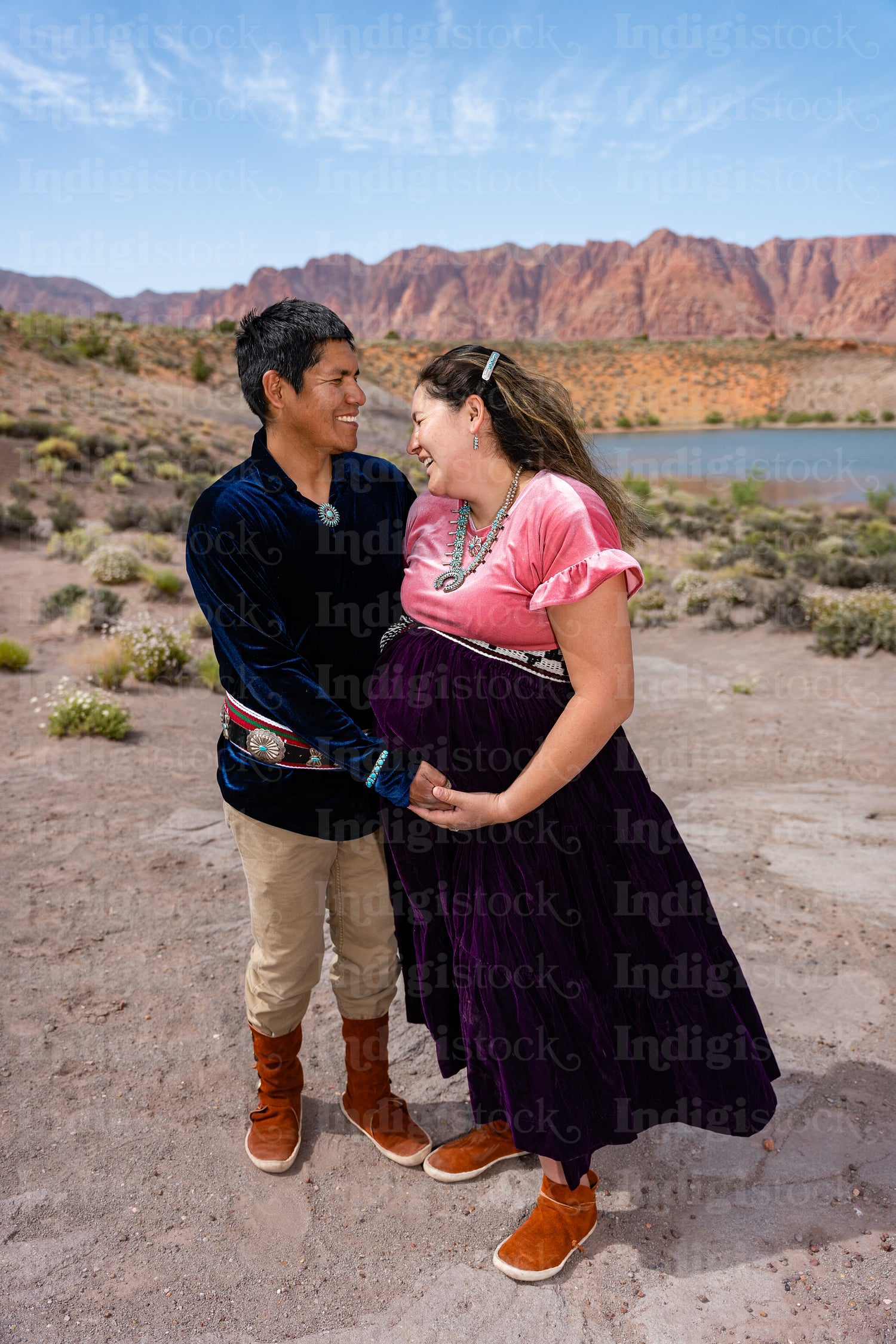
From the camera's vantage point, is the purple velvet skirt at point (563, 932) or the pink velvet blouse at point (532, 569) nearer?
the pink velvet blouse at point (532, 569)

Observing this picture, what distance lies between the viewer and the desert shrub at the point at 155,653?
24.4 feet

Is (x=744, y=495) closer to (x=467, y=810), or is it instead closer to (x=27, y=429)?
(x=27, y=429)

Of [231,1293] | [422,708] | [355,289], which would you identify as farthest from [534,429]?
[355,289]

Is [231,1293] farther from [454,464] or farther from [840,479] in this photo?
[840,479]

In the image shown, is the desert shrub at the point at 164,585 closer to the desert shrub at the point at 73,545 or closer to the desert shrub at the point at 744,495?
the desert shrub at the point at 73,545

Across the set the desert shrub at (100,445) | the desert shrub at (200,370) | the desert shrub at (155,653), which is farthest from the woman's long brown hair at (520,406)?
the desert shrub at (200,370)

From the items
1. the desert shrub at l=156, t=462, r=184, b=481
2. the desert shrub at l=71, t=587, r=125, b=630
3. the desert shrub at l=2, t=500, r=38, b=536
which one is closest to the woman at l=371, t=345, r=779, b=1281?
the desert shrub at l=71, t=587, r=125, b=630

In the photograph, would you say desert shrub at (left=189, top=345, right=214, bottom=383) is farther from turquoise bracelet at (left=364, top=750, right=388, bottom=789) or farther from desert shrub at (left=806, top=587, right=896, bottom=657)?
turquoise bracelet at (left=364, top=750, right=388, bottom=789)

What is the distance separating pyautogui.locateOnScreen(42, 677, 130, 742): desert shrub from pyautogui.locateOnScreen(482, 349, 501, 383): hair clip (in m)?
4.79

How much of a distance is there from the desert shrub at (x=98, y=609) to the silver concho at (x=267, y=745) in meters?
6.74

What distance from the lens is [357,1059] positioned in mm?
2590

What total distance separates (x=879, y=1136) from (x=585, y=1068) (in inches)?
41.5

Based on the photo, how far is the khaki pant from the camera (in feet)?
7.52

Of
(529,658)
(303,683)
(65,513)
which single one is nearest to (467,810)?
(529,658)
